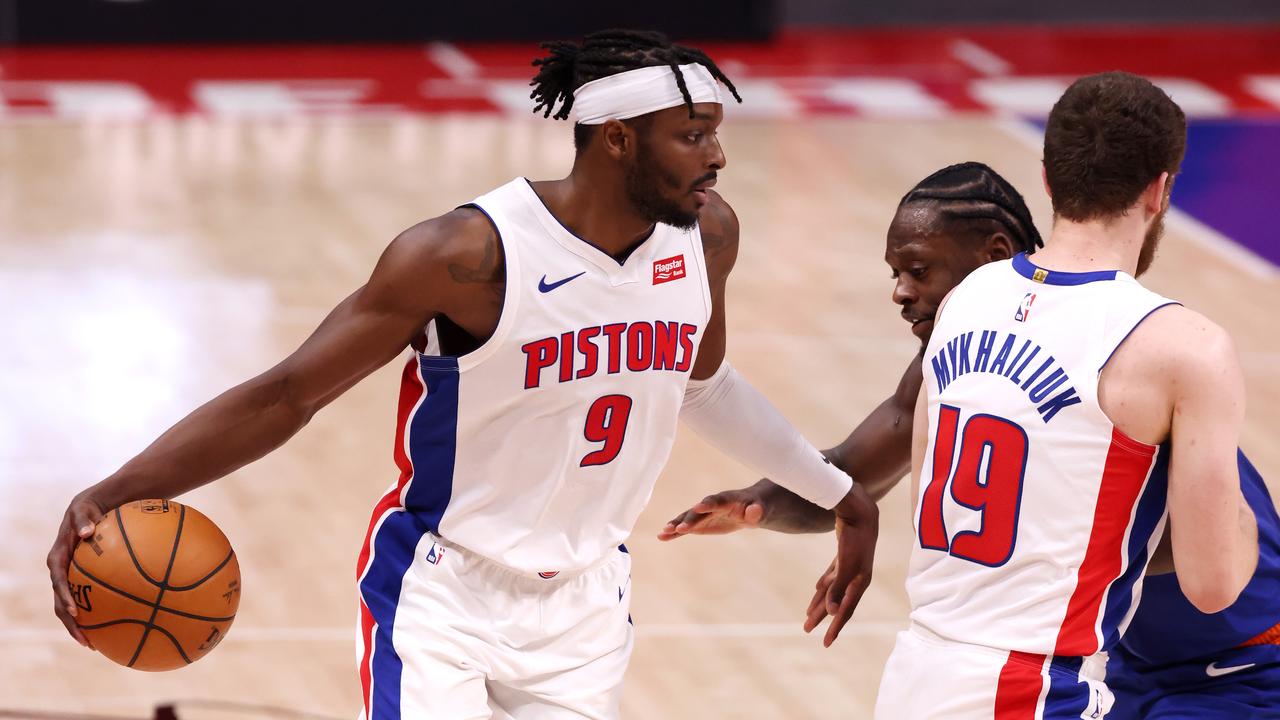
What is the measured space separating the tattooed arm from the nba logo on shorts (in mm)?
400

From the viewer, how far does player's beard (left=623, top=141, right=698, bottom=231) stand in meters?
3.71

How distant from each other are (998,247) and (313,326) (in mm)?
5859

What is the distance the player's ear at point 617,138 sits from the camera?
3732mm

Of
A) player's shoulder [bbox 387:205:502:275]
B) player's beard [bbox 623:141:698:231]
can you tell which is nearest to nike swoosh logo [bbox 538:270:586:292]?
player's shoulder [bbox 387:205:502:275]

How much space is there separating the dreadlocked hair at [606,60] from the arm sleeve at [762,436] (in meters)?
0.77

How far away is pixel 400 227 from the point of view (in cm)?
1113

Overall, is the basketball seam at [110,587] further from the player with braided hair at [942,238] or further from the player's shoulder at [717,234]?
the player's shoulder at [717,234]

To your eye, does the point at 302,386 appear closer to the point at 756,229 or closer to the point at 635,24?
the point at 756,229

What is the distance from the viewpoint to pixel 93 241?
1077 cm

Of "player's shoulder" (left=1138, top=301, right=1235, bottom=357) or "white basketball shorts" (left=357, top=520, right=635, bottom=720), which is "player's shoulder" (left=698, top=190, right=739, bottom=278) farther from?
"player's shoulder" (left=1138, top=301, right=1235, bottom=357)

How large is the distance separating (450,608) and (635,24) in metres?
12.6

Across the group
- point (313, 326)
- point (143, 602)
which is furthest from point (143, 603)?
point (313, 326)

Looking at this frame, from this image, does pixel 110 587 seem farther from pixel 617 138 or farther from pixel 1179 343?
pixel 1179 343

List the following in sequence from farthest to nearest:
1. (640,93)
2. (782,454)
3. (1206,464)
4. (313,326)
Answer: (313,326) → (782,454) → (640,93) → (1206,464)
